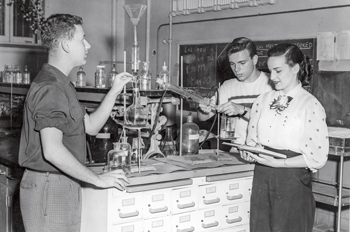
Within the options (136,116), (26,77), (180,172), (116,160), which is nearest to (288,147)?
(180,172)

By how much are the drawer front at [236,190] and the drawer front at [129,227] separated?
61 centimetres

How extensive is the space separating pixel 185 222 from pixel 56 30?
1.27m

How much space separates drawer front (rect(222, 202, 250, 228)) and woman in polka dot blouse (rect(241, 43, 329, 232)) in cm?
27

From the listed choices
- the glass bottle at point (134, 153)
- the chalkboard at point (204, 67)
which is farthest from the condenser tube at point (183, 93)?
the chalkboard at point (204, 67)

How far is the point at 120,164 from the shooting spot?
2.45 m

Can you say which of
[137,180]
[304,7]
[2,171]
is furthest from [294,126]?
[304,7]

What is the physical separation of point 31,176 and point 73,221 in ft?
0.98

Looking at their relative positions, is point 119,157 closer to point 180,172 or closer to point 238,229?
point 180,172

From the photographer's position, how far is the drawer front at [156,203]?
2.37 metres

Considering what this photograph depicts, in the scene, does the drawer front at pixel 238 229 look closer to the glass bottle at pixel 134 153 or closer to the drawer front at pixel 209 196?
the drawer front at pixel 209 196

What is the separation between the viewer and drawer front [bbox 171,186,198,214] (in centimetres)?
249

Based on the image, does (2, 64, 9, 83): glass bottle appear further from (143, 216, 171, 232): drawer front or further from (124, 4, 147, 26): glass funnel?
(143, 216, 171, 232): drawer front

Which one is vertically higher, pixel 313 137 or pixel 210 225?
pixel 313 137

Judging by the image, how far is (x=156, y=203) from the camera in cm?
242
